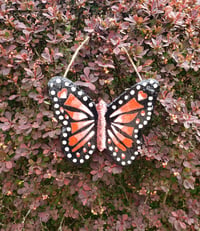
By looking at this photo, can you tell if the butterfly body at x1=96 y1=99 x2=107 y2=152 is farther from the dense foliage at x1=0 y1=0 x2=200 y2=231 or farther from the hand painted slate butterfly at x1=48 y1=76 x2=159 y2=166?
the dense foliage at x1=0 y1=0 x2=200 y2=231

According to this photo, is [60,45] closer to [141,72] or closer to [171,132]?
[141,72]

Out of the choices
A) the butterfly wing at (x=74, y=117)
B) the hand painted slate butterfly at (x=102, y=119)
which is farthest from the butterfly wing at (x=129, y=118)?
the butterfly wing at (x=74, y=117)

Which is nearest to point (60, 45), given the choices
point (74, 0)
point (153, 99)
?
point (74, 0)

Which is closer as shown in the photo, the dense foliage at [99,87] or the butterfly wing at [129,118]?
the butterfly wing at [129,118]

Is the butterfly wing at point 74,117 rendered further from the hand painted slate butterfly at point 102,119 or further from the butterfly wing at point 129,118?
the butterfly wing at point 129,118

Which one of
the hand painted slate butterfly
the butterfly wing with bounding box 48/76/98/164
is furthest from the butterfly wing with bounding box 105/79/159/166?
the butterfly wing with bounding box 48/76/98/164

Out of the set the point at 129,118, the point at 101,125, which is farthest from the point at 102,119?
the point at 129,118
